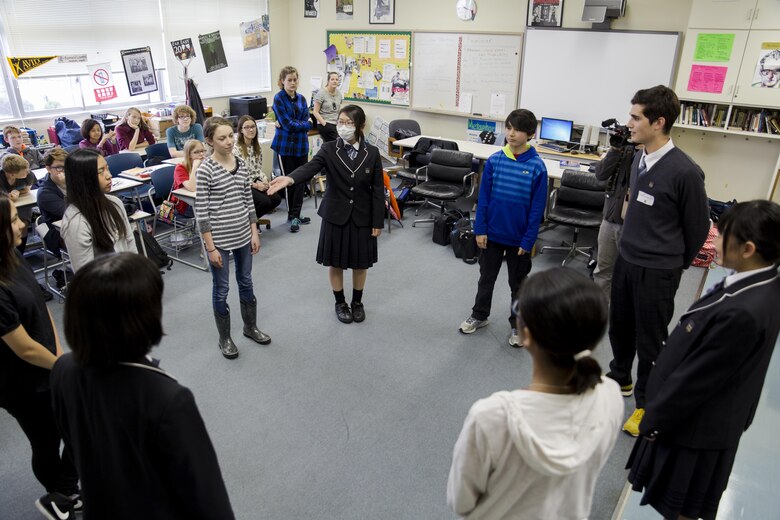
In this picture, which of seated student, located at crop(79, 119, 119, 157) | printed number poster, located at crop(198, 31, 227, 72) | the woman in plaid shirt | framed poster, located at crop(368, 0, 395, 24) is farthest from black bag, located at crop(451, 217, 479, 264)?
printed number poster, located at crop(198, 31, 227, 72)

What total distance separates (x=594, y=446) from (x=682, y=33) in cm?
581

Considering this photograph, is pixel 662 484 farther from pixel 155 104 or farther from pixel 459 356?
pixel 155 104

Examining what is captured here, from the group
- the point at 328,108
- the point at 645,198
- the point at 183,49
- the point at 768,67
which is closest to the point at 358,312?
the point at 645,198

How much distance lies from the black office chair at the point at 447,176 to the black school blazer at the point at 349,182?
2.03 m

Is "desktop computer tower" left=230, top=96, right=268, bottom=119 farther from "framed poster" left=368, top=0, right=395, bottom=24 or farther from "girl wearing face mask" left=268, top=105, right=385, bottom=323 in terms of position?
"girl wearing face mask" left=268, top=105, right=385, bottom=323

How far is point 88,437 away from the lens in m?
1.10

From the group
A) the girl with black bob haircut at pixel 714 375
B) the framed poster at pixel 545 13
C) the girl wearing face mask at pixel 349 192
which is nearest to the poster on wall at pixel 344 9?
the framed poster at pixel 545 13

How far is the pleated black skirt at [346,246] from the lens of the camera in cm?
346

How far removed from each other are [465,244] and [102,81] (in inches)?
188

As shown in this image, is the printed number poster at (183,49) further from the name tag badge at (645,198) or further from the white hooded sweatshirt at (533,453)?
the white hooded sweatshirt at (533,453)

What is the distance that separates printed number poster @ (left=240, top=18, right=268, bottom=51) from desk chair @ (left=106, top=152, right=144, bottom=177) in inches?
134

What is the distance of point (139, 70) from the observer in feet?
21.2

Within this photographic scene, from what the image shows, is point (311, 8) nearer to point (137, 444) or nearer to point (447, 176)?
point (447, 176)

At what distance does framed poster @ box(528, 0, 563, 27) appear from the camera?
239 inches
